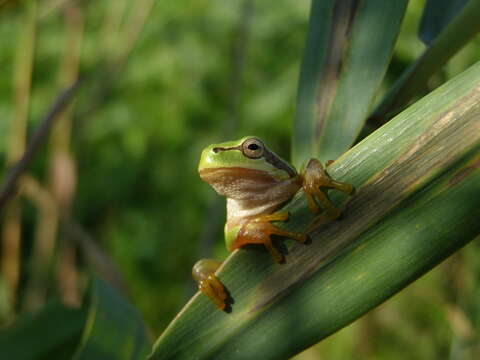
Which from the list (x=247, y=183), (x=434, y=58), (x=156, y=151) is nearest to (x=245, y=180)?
(x=247, y=183)

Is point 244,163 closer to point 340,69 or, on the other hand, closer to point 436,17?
point 340,69

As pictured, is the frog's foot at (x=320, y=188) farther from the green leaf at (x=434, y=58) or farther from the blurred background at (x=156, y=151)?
the blurred background at (x=156, y=151)

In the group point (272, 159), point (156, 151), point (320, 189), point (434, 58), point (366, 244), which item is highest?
point (156, 151)

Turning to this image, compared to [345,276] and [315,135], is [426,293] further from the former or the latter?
[345,276]

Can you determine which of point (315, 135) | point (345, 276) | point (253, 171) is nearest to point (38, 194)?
point (253, 171)

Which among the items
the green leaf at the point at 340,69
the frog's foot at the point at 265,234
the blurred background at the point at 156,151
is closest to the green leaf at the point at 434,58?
the green leaf at the point at 340,69

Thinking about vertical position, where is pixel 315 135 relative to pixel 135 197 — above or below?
below
